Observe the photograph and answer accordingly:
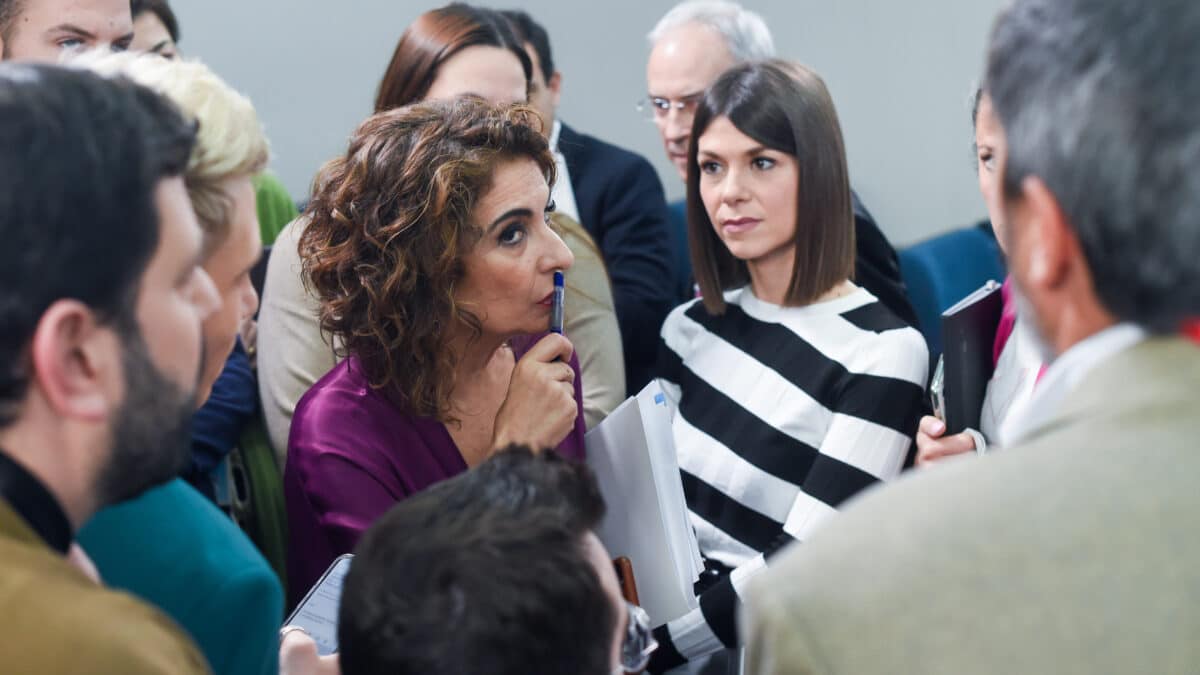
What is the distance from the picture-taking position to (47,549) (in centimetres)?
77

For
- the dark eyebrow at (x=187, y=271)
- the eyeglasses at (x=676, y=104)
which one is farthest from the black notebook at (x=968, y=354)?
the eyeglasses at (x=676, y=104)

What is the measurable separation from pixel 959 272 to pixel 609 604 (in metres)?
2.24

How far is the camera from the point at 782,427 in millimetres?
1904

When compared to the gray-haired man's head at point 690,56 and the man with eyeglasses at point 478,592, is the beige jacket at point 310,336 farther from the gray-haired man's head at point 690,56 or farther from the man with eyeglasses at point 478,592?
the man with eyeglasses at point 478,592

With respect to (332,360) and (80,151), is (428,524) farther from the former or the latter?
(332,360)

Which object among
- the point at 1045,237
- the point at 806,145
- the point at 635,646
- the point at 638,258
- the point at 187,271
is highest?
the point at 1045,237

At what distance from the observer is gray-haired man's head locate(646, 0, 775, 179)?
112 inches

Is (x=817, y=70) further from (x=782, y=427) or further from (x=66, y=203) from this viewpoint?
(x=66, y=203)

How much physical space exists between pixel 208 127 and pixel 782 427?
44.8 inches

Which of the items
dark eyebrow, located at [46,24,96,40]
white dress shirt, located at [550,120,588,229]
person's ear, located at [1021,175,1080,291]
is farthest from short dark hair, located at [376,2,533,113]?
person's ear, located at [1021,175,1080,291]

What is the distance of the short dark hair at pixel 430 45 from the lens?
2.38 m

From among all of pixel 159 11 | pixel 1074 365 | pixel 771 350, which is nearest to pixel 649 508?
pixel 771 350

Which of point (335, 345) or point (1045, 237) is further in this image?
point (335, 345)

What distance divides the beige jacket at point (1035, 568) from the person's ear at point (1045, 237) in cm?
8
